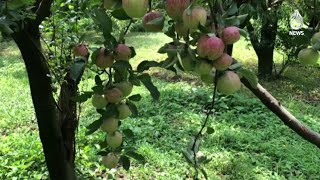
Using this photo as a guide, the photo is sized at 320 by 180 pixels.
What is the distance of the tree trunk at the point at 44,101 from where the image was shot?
1130 millimetres

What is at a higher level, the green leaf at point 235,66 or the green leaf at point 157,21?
the green leaf at point 157,21

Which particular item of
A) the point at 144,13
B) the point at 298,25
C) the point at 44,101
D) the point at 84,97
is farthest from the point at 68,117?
the point at 298,25

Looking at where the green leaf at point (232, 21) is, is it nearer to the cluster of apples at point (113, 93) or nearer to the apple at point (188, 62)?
the apple at point (188, 62)

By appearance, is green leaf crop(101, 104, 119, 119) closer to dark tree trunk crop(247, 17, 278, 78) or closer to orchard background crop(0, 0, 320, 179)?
orchard background crop(0, 0, 320, 179)

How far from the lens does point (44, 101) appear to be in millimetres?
1233

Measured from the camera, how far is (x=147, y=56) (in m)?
6.40

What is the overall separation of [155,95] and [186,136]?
2.61 m

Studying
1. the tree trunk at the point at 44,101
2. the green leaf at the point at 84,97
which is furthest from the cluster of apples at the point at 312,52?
the tree trunk at the point at 44,101

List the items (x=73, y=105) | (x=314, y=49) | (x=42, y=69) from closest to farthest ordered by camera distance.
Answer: (x=314, y=49), (x=42, y=69), (x=73, y=105)

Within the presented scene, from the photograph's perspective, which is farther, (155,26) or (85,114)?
(85,114)

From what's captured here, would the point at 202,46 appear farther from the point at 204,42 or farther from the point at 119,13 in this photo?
the point at 119,13

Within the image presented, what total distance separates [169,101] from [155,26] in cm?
356

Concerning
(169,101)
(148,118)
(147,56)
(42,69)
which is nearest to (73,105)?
(42,69)

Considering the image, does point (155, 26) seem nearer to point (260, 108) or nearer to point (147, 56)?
point (260, 108)
